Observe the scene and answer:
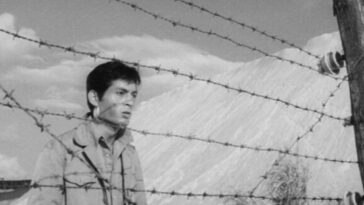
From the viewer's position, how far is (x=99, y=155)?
2.49m

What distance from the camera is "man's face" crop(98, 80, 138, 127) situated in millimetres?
2502

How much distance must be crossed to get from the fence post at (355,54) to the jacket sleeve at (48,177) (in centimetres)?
165

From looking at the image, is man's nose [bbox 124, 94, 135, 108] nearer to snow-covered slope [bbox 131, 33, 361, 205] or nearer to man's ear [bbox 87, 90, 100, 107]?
man's ear [bbox 87, 90, 100, 107]

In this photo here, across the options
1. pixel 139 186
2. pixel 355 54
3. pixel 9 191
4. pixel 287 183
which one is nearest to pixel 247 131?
pixel 287 183

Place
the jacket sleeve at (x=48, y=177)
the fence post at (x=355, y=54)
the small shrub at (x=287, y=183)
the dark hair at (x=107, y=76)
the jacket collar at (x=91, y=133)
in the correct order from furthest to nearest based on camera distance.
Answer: the small shrub at (x=287, y=183), the fence post at (x=355, y=54), the dark hair at (x=107, y=76), the jacket collar at (x=91, y=133), the jacket sleeve at (x=48, y=177)

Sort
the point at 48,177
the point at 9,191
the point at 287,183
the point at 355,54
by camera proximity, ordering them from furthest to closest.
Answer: the point at 287,183 < the point at 9,191 < the point at 355,54 < the point at 48,177

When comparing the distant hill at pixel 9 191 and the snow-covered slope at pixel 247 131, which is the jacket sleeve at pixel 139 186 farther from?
the snow-covered slope at pixel 247 131

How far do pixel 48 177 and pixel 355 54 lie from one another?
71.6 inches

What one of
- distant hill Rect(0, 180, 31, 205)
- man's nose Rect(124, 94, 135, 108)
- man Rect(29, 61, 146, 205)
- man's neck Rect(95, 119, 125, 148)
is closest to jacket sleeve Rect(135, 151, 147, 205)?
man Rect(29, 61, 146, 205)

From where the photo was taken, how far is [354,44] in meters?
2.83

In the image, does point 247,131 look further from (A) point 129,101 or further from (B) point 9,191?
(A) point 129,101

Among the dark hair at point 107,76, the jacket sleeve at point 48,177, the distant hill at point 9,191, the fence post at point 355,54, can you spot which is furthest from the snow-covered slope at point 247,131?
the jacket sleeve at point 48,177

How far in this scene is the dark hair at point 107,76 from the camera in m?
2.62

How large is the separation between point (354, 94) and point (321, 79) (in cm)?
8780
